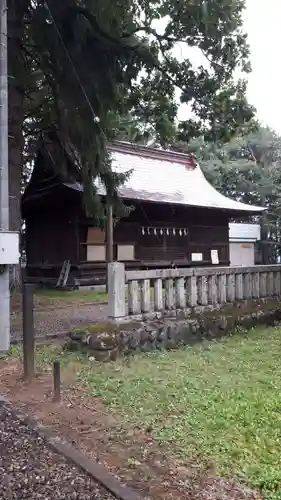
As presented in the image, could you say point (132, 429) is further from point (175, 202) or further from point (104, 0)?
point (175, 202)

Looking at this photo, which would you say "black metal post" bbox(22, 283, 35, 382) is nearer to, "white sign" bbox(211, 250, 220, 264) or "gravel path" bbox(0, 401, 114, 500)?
"gravel path" bbox(0, 401, 114, 500)

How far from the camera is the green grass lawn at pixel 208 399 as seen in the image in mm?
2928

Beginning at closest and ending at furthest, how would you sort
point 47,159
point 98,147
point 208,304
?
point 208,304
point 98,147
point 47,159

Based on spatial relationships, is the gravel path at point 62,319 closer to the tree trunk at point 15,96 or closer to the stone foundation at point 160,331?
the stone foundation at point 160,331

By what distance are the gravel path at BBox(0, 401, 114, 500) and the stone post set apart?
2532 mm

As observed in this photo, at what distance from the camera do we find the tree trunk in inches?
383

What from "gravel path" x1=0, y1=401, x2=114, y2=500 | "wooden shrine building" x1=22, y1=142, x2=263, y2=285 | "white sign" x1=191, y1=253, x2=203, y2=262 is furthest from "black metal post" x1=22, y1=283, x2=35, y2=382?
"white sign" x1=191, y1=253, x2=203, y2=262

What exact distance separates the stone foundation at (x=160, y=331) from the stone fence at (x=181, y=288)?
0.16 m

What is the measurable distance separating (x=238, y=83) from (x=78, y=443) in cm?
914

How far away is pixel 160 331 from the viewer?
20.0 feet

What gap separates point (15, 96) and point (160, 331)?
24.4ft

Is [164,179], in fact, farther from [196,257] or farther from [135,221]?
[196,257]

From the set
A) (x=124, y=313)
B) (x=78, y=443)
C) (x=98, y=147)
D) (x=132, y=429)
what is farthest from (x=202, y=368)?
(x=98, y=147)

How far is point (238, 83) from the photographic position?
404 inches
